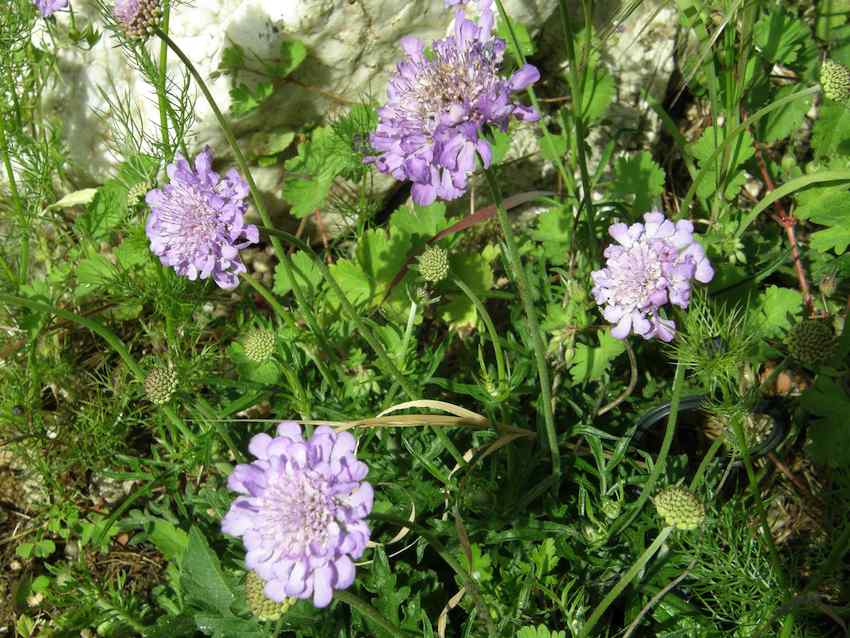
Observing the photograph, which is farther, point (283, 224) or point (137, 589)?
point (283, 224)

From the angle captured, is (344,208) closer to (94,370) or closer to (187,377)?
(187,377)

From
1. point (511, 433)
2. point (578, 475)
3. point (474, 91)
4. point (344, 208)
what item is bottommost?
point (578, 475)

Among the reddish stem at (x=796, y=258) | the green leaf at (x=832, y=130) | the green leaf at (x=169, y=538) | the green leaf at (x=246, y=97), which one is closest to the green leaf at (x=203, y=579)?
the green leaf at (x=169, y=538)

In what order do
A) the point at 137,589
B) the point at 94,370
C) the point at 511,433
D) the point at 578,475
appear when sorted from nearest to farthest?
the point at 511,433 < the point at 578,475 < the point at 137,589 < the point at 94,370

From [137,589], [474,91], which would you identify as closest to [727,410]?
[474,91]

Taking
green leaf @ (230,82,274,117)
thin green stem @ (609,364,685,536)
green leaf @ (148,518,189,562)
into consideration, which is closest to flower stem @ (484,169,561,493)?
thin green stem @ (609,364,685,536)

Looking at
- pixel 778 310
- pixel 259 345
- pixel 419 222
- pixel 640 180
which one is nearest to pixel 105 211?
pixel 259 345

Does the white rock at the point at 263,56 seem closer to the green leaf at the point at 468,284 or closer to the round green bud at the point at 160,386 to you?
the green leaf at the point at 468,284

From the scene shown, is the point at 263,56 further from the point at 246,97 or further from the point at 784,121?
the point at 784,121
